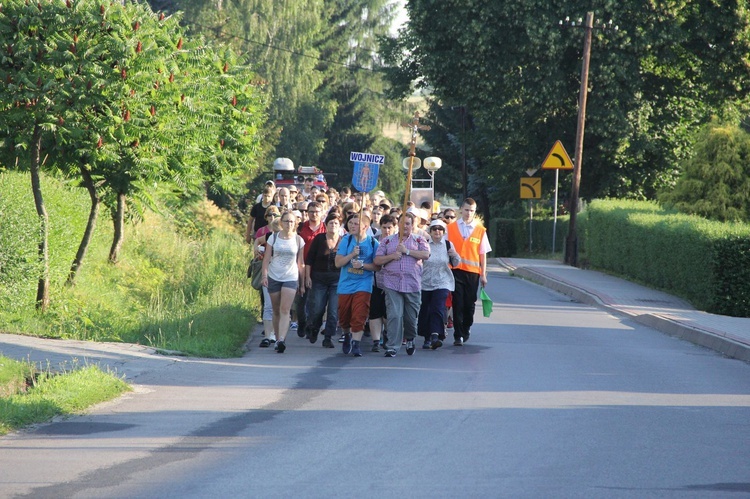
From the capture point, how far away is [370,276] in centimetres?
1409

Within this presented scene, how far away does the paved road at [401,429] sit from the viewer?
694 cm

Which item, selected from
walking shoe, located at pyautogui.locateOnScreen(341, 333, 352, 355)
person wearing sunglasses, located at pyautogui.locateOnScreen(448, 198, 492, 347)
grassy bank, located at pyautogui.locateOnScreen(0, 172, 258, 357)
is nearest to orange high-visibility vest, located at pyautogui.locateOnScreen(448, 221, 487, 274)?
person wearing sunglasses, located at pyautogui.locateOnScreen(448, 198, 492, 347)

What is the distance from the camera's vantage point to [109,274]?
742 inches

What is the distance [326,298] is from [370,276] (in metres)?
0.86

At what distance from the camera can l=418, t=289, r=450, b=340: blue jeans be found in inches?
573

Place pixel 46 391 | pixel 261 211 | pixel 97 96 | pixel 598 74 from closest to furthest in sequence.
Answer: pixel 46 391 → pixel 97 96 → pixel 261 211 → pixel 598 74

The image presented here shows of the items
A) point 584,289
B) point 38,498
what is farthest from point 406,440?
point 584,289

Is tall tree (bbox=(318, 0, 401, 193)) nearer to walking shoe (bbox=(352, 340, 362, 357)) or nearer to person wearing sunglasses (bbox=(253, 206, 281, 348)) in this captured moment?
person wearing sunglasses (bbox=(253, 206, 281, 348))

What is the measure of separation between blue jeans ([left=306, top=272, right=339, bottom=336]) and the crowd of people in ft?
0.04

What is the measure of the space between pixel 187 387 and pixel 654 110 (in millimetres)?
30391

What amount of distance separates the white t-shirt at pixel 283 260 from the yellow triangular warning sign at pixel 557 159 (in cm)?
1823

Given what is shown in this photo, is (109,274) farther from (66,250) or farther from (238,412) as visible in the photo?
(238,412)

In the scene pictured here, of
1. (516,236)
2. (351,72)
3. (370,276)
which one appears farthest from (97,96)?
(351,72)

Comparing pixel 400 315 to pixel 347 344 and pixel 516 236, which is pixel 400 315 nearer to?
pixel 347 344
